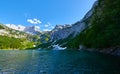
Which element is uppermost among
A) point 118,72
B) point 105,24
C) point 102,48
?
point 105,24

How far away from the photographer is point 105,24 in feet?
362

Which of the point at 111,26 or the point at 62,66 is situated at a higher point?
the point at 111,26

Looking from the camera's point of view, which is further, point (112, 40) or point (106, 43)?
point (106, 43)

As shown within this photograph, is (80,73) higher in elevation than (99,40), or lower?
lower

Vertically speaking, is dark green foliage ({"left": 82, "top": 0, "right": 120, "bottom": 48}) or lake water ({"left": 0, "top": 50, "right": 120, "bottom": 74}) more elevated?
dark green foliage ({"left": 82, "top": 0, "right": 120, "bottom": 48})

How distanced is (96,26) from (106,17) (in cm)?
1643

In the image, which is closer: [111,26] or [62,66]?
[62,66]

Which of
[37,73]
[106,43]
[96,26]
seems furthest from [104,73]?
[96,26]

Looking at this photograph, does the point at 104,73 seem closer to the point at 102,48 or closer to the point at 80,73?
the point at 80,73

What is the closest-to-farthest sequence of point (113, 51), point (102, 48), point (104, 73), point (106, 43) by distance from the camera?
point (104, 73) → point (113, 51) → point (106, 43) → point (102, 48)

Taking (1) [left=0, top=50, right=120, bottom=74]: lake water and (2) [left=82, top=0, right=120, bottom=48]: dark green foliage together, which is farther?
(2) [left=82, top=0, right=120, bottom=48]: dark green foliage

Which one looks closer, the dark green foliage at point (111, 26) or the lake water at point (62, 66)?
the lake water at point (62, 66)

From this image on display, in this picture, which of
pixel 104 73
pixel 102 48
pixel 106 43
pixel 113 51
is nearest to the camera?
pixel 104 73

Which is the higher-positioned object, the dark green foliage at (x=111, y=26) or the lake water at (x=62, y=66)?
the dark green foliage at (x=111, y=26)
